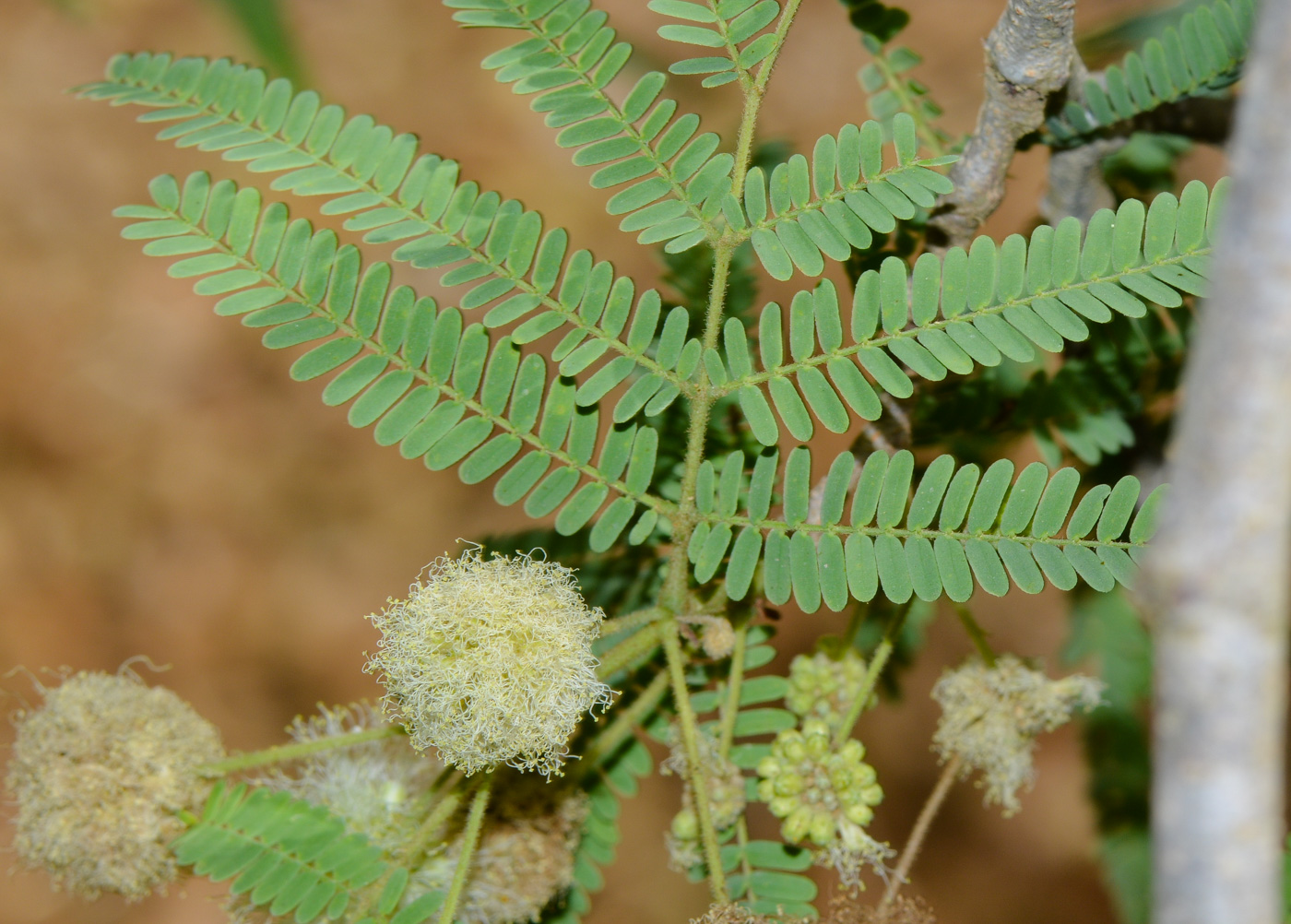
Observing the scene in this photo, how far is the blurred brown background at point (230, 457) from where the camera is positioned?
3.78m

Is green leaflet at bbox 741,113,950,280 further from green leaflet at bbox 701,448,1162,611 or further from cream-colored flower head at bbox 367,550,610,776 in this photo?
cream-colored flower head at bbox 367,550,610,776

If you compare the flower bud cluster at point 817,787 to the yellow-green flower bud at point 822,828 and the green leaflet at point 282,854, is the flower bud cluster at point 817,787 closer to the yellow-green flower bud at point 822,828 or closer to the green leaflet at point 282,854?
the yellow-green flower bud at point 822,828

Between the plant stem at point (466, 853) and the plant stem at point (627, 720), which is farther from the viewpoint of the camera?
the plant stem at point (627, 720)

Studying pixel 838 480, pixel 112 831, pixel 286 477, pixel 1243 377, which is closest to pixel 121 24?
pixel 286 477

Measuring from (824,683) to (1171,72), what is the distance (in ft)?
3.42

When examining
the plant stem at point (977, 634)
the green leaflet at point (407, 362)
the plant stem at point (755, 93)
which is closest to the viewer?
the plant stem at point (755, 93)

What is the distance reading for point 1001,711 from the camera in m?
1.57

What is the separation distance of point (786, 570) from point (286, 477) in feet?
10.7

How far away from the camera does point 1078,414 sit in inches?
68.5

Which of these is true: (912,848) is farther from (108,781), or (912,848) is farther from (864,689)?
(108,781)

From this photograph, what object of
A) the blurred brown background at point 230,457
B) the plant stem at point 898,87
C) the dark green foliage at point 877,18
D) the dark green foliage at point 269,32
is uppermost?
the dark green foliage at point 877,18

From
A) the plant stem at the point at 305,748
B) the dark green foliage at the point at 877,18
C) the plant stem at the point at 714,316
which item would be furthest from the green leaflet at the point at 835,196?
the plant stem at the point at 305,748

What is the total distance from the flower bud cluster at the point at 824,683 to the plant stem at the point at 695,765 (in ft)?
0.71

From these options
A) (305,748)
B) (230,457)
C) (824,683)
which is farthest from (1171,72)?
(230,457)
